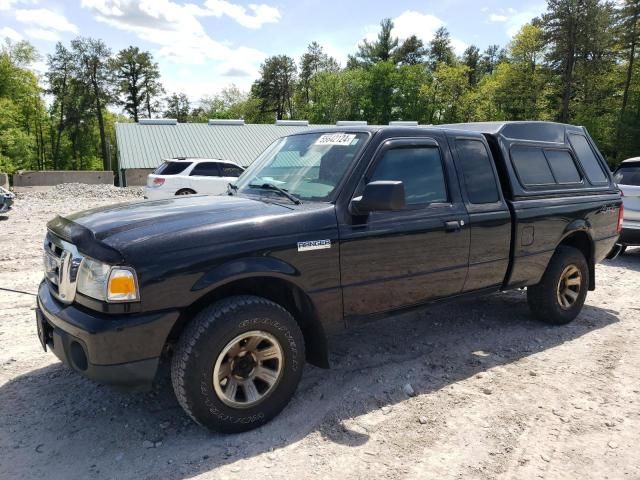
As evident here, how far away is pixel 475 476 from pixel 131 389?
206 centimetres

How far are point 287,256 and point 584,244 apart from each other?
12.7ft

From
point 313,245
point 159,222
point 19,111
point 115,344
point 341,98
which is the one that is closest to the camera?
point 115,344

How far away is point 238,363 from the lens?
310 centimetres

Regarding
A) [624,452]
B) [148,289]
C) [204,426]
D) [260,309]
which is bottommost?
[624,452]

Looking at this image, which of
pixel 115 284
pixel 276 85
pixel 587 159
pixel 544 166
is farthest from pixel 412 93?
pixel 115 284

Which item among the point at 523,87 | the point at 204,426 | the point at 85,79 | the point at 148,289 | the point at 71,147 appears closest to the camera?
the point at 148,289

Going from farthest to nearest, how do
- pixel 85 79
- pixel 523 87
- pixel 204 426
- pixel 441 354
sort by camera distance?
1. pixel 85 79
2. pixel 523 87
3. pixel 441 354
4. pixel 204 426

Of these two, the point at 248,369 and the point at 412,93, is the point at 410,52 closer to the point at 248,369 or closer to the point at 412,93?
the point at 412,93

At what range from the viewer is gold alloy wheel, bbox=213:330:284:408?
302 cm

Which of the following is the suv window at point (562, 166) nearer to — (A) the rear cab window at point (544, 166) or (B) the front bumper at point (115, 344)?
(A) the rear cab window at point (544, 166)

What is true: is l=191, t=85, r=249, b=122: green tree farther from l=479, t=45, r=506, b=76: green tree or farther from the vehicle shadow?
the vehicle shadow

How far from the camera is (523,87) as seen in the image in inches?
1704

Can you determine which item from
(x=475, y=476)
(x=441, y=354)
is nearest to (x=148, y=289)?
(x=475, y=476)

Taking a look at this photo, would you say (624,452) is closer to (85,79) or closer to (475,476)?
(475,476)
